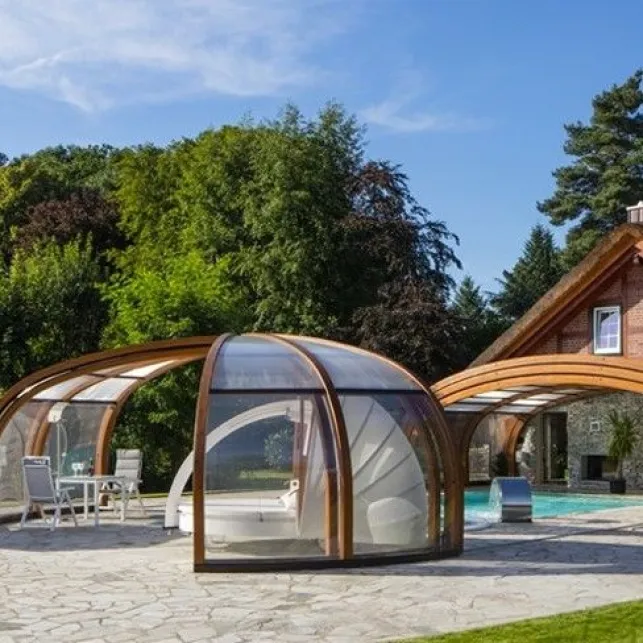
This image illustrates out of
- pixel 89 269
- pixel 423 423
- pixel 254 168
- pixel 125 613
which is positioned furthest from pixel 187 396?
pixel 125 613

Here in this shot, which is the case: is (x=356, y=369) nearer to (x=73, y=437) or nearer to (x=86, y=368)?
(x=86, y=368)

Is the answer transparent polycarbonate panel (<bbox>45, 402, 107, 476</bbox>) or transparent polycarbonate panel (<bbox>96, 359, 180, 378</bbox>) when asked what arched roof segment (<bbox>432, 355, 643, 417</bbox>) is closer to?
transparent polycarbonate panel (<bbox>96, 359, 180, 378</bbox>)

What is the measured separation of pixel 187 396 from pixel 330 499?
1515 centimetres

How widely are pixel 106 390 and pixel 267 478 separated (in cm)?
740

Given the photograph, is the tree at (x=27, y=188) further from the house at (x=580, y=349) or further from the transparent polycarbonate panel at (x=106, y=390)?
the transparent polycarbonate panel at (x=106, y=390)

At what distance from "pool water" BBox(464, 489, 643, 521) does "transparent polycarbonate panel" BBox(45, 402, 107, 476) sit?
21.6 ft

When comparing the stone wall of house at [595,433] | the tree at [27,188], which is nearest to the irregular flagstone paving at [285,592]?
the stone wall of house at [595,433]

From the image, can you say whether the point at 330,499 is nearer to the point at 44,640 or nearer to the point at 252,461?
the point at 252,461

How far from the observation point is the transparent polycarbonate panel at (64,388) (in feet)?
57.1

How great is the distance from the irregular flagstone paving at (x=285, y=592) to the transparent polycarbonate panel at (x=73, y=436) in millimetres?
3984

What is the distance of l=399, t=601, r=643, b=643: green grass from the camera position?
8.27 metres

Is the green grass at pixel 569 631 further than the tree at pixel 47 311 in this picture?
No

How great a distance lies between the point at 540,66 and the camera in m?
18.2

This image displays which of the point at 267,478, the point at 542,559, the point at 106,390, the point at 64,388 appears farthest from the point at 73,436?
the point at 542,559
